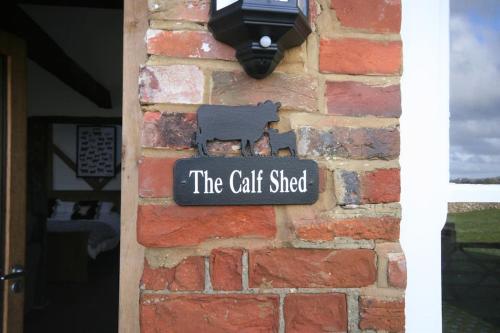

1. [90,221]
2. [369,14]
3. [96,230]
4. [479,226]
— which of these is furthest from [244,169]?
[90,221]

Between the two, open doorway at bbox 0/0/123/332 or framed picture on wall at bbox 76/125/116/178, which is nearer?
open doorway at bbox 0/0/123/332

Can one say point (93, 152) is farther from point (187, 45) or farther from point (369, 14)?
point (369, 14)

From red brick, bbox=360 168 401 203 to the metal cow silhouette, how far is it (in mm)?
247

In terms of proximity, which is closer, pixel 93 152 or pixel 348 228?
pixel 348 228

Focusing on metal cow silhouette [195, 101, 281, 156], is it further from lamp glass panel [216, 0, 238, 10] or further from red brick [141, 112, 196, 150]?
lamp glass panel [216, 0, 238, 10]

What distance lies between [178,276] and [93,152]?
21.1 ft

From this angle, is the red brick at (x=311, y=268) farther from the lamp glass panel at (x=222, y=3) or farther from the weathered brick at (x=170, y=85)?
the lamp glass panel at (x=222, y=3)

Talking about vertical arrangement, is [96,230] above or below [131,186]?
below

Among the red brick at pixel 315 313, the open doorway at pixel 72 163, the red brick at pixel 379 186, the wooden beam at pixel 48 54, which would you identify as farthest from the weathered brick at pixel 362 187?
the open doorway at pixel 72 163

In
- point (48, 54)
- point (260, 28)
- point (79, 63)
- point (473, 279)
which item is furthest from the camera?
point (79, 63)

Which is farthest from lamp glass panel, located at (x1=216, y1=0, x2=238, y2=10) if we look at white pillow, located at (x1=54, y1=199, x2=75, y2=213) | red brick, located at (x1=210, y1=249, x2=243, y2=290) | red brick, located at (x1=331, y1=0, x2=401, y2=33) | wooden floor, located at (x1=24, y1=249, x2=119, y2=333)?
Answer: white pillow, located at (x1=54, y1=199, x2=75, y2=213)

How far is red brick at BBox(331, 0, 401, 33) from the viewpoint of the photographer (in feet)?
3.28

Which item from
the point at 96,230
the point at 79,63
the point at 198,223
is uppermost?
the point at 79,63

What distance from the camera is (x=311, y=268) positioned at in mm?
962
